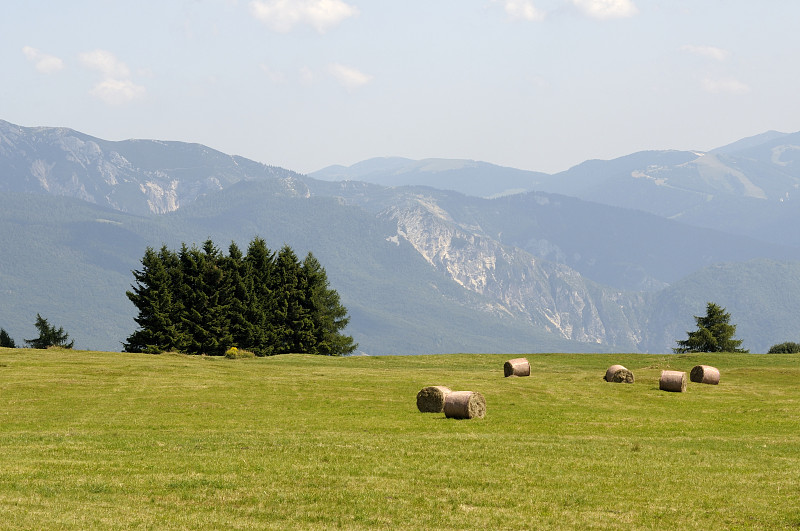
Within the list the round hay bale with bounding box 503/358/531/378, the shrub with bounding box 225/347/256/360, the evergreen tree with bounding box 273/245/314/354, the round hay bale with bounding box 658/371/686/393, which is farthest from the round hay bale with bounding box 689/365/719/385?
the evergreen tree with bounding box 273/245/314/354

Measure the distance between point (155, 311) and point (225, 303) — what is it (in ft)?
28.3

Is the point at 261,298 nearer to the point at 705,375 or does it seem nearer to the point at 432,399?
Answer: the point at 705,375

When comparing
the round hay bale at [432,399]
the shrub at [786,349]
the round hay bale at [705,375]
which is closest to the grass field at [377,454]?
the round hay bale at [705,375]

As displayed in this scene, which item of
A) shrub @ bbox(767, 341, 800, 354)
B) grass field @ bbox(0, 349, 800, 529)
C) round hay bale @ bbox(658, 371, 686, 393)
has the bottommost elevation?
grass field @ bbox(0, 349, 800, 529)

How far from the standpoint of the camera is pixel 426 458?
28.7 metres

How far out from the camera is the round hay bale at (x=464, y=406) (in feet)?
136

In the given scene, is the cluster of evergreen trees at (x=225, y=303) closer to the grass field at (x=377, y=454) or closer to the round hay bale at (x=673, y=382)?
the grass field at (x=377, y=454)

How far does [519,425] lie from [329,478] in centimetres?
1702

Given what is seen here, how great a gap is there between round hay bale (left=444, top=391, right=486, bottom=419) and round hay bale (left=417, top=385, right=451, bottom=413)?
55.7 inches

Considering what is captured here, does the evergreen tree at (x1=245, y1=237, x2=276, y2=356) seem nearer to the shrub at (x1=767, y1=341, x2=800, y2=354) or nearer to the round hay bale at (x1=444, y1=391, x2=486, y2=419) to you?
the shrub at (x1=767, y1=341, x2=800, y2=354)

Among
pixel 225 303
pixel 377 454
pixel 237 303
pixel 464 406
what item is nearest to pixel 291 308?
pixel 237 303

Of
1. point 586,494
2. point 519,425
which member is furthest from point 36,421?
point 586,494

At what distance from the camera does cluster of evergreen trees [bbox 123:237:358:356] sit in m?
94.7

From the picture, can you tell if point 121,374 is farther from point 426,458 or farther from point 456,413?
point 426,458
